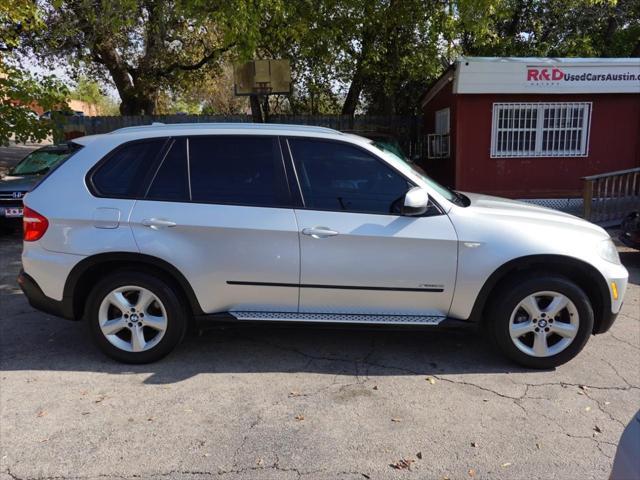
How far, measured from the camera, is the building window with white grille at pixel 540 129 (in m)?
11.8

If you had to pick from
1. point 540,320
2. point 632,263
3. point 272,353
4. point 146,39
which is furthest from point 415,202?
point 146,39

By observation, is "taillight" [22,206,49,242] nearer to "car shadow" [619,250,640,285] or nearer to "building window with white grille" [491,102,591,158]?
"car shadow" [619,250,640,285]

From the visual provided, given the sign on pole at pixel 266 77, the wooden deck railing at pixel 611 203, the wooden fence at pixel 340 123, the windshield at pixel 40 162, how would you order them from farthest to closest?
1. the wooden fence at pixel 340 123
2. the sign on pole at pixel 266 77
3. the windshield at pixel 40 162
4. the wooden deck railing at pixel 611 203

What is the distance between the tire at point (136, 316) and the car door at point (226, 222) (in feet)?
0.75

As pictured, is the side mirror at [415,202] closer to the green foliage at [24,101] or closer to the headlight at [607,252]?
the headlight at [607,252]

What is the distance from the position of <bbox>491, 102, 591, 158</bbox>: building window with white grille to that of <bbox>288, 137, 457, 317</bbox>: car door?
896cm

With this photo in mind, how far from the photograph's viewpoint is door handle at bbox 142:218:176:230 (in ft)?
12.7

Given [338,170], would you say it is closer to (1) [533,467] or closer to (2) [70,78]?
(1) [533,467]

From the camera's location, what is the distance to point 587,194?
366 inches

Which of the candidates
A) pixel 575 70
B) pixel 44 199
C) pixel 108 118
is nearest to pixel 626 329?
pixel 44 199

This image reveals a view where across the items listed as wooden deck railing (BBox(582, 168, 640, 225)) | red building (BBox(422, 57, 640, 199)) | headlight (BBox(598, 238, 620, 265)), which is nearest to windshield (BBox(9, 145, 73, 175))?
red building (BBox(422, 57, 640, 199))

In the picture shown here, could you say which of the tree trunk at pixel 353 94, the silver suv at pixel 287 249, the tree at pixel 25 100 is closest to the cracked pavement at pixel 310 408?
the silver suv at pixel 287 249

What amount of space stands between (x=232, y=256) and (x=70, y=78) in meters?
16.6

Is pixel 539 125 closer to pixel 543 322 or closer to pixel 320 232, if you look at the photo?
pixel 543 322
